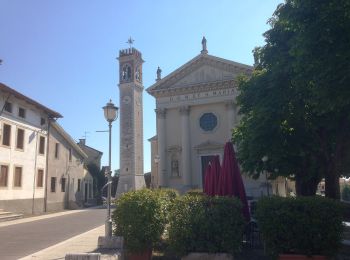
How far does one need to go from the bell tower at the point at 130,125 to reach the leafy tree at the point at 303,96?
32.1 meters

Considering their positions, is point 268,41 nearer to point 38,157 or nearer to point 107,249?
point 107,249

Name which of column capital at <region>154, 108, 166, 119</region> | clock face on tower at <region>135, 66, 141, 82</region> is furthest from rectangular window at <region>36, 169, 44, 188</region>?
clock face on tower at <region>135, 66, 141, 82</region>

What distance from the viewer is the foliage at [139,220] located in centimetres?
850

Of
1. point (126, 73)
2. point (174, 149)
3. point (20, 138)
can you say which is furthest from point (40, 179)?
point (126, 73)

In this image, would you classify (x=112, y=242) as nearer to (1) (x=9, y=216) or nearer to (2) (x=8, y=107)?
(1) (x=9, y=216)

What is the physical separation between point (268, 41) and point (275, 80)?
1.90m

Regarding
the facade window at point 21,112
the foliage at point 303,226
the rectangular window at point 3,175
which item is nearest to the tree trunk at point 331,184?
the foliage at point 303,226

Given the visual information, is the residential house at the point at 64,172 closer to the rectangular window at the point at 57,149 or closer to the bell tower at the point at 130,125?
the rectangular window at the point at 57,149

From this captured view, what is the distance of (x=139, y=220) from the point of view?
855 centimetres

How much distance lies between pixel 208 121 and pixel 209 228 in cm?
3152

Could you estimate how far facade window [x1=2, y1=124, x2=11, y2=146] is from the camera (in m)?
23.6

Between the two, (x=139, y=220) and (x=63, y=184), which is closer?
(x=139, y=220)

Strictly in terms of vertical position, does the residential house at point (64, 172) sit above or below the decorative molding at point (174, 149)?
below

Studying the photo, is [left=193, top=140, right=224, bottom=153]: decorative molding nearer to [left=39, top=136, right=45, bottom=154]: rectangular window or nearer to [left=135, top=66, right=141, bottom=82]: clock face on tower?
[left=39, top=136, right=45, bottom=154]: rectangular window
